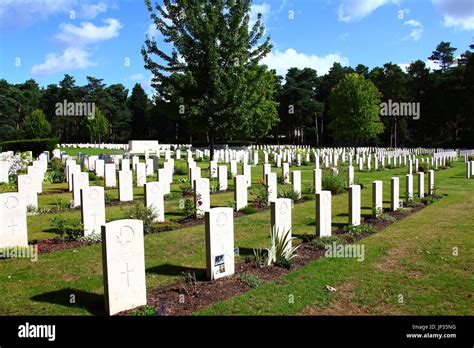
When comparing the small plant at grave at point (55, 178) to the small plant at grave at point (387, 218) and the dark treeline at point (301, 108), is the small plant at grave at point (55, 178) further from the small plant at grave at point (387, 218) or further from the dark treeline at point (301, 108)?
the dark treeline at point (301, 108)

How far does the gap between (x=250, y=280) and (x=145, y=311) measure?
1.79 meters

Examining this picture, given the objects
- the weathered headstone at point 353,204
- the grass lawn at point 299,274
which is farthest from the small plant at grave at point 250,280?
the weathered headstone at point 353,204

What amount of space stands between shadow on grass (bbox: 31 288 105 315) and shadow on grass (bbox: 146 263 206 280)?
4.02ft

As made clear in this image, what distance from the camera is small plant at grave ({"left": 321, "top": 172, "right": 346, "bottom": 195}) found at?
16.4m

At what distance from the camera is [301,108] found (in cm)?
6575

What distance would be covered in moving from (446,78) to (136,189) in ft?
186

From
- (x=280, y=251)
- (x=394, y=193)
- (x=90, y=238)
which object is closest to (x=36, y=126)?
(x=90, y=238)

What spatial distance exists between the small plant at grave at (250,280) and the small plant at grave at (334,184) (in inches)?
401

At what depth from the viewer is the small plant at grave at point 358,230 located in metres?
9.84

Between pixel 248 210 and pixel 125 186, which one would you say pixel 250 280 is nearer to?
pixel 248 210

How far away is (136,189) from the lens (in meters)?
16.8

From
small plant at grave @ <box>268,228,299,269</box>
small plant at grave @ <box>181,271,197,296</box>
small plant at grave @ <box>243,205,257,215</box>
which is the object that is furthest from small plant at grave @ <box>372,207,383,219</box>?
small plant at grave @ <box>181,271,197,296</box>

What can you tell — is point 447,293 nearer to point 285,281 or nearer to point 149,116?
point 285,281

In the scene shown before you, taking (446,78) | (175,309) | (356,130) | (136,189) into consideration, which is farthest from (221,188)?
(446,78)
